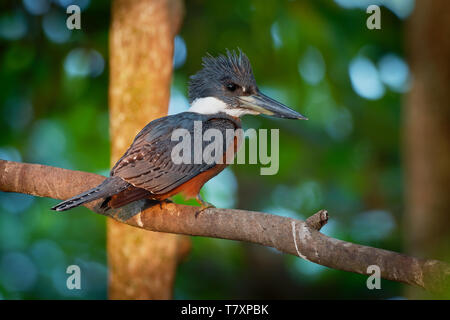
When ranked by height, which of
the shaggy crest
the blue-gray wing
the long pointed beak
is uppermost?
the shaggy crest

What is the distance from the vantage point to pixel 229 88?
11.0 feet

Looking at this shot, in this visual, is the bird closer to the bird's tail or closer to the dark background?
the bird's tail

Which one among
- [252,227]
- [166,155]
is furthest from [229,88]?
[252,227]

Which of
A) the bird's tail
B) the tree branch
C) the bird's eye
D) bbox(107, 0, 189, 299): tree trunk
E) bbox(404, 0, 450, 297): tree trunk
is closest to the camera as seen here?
the tree branch

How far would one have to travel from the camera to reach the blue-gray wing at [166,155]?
2.77m

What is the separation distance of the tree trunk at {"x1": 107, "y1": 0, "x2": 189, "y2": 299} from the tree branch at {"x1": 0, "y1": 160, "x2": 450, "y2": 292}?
79 cm

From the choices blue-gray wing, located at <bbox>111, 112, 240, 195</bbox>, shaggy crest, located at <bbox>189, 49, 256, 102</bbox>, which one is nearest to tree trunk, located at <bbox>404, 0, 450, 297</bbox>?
shaggy crest, located at <bbox>189, 49, 256, 102</bbox>

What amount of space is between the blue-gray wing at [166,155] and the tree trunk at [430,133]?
1461mm

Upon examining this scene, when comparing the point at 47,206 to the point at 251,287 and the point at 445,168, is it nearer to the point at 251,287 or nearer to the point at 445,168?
the point at 251,287

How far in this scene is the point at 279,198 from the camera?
6047 millimetres

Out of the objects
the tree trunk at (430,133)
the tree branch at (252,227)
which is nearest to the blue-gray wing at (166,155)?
the tree branch at (252,227)

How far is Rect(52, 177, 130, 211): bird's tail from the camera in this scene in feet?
7.84

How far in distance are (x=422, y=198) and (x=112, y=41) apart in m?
2.35

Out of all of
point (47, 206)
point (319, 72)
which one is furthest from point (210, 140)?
point (47, 206)
